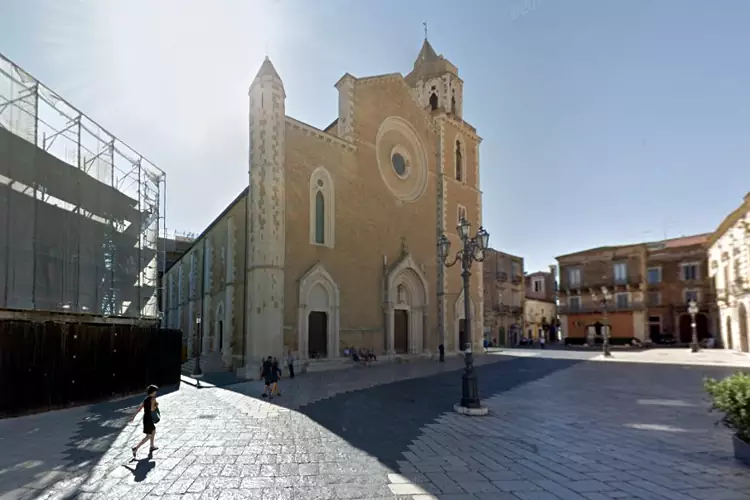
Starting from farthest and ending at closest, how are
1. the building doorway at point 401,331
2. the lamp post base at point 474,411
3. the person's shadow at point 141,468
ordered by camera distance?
the building doorway at point 401,331, the lamp post base at point 474,411, the person's shadow at point 141,468

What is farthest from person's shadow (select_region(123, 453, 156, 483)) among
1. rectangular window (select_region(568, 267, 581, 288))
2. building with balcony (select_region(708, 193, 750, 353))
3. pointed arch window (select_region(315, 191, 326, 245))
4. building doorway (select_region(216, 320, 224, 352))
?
rectangular window (select_region(568, 267, 581, 288))

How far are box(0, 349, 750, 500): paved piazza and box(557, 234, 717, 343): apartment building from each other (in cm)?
3714

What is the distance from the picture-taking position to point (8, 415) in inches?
438

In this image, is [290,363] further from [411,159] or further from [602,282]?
[602,282]

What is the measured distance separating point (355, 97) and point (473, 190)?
12.5 meters

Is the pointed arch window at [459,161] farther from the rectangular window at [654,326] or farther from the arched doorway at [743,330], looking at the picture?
the rectangular window at [654,326]

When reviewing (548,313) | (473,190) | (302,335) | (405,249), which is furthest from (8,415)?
(548,313)

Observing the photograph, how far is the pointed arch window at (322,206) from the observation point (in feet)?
75.8

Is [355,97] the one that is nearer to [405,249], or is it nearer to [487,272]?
[405,249]

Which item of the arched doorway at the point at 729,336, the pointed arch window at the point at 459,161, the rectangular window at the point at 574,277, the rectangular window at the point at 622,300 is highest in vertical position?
→ the pointed arch window at the point at 459,161

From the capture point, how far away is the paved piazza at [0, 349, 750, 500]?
6.18 meters

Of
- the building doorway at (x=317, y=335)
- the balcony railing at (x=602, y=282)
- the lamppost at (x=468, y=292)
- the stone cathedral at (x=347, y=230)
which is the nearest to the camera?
the lamppost at (x=468, y=292)

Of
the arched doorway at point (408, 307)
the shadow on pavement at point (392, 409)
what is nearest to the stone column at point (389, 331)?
the arched doorway at point (408, 307)

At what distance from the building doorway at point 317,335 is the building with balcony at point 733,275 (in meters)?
27.2
